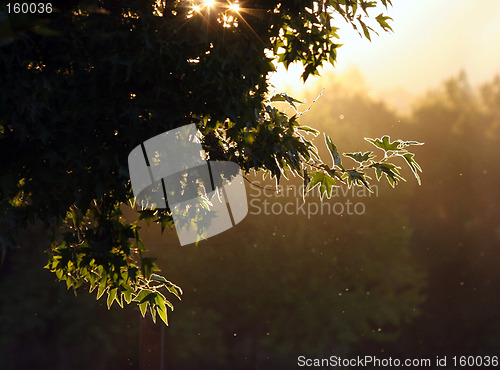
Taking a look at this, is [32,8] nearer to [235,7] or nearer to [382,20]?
[235,7]

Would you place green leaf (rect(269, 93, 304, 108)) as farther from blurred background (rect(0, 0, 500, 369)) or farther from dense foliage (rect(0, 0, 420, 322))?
blurred background (rect(0, 0, 500, 369))

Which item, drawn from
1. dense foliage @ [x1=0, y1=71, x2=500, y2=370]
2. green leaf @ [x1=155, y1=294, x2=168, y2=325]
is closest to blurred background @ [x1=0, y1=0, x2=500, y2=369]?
dense foliage @ [x1=0, y1=71, x2=500, y2=370]

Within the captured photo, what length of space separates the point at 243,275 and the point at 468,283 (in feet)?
42.9

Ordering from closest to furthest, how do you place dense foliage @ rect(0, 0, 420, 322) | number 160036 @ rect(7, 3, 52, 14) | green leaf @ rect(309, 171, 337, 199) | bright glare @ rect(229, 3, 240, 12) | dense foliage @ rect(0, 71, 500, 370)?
number 160036 @ rect(7, 3, 52, 14) < dense foliage @ rect(0, 0, 420, 322) < bright glare @ rect(229, 3, 240, 12) < green leaf @ rect(309, 171, 337, 199) < dense foliage @ rect(0, 71, 500, 370)

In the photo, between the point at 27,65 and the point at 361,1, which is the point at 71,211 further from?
the point at 361,1

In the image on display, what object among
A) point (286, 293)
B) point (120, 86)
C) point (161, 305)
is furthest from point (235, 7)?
point (286, 293)

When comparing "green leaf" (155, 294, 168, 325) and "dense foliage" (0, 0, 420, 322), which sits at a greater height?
"dense foliage" (0, 0, 420, 322)

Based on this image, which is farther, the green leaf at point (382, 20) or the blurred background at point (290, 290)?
the blurred background at point (290, 290)

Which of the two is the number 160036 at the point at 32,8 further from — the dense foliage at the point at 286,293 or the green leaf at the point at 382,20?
the dense foliage at the point at 286,293

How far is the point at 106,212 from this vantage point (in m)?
6.22

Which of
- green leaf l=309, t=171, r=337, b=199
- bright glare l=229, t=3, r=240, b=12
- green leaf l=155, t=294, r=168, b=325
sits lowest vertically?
green leaf l=155, t=294, r=168, b=325

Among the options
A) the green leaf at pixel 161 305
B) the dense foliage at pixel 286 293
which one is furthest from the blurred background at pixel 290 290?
the green leaf at pixel 161 305

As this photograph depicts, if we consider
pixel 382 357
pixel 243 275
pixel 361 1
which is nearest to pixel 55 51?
pixel 361 1

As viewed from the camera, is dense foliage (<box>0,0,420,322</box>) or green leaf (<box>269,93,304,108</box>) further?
green leaf (<box>269,93,304,108</box>)
